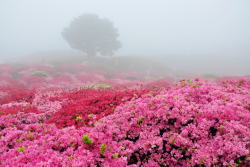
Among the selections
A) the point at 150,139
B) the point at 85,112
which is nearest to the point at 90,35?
the point at 85,112

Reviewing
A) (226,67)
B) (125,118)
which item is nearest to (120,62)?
(125,118)

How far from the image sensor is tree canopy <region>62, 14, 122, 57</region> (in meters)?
41.6

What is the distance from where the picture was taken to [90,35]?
4128 centimetres

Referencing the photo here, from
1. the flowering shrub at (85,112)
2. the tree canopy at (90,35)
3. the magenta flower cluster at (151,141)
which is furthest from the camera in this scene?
the tree canopy at (90,35)

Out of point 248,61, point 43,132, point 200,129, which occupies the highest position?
point 248,61

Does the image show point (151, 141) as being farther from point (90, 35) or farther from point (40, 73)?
point (90, 35)

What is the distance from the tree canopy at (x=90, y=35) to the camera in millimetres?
41625

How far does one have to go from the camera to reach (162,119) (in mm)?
4383

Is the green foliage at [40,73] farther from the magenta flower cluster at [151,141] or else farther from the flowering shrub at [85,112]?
the magenta flower cluster at [151,141]

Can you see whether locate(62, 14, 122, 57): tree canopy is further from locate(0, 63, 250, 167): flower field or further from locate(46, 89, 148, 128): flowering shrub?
locate(0, 63, 250, 167): flower field

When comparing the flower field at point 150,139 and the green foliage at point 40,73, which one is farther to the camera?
the green foliage at point 40,73

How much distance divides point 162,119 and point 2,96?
14.3 meters

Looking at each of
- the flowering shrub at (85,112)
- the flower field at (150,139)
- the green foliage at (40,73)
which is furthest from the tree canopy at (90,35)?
the flower field at (150,139)

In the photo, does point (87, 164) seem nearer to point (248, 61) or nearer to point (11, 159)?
point (11, 159)
